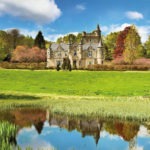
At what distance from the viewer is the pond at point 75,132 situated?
15203mm

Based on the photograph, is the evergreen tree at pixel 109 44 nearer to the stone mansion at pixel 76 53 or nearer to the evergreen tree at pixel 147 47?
the stone mansion at pixel 76 53

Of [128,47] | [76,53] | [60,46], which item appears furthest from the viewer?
[76,53]

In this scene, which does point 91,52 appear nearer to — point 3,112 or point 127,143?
point 3,112

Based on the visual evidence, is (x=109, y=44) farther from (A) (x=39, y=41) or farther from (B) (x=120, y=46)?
(A) (x=39, y=41)

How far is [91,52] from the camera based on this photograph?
114250 millimetres

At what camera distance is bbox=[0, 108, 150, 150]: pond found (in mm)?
15203

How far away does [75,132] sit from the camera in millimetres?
18391

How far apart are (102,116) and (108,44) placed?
11171 cm

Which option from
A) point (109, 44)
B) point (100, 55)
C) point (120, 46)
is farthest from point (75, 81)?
point (109, 44)

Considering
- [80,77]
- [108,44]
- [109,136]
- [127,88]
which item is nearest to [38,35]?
[108,44]

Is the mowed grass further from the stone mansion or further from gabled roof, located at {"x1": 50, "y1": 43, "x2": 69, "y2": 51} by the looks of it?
gabled roof, located at {"x1": 50, "y1": 43, "x2": 69, "y2": 51}

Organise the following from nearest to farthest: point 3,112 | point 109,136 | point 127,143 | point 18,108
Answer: point 127,143 → point 109,136 → point 3,112 → point 18,108

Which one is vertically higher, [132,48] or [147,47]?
[147,47]

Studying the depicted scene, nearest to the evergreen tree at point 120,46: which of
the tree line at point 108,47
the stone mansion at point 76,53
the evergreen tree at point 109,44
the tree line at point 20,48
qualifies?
the tree line at point 108,47
